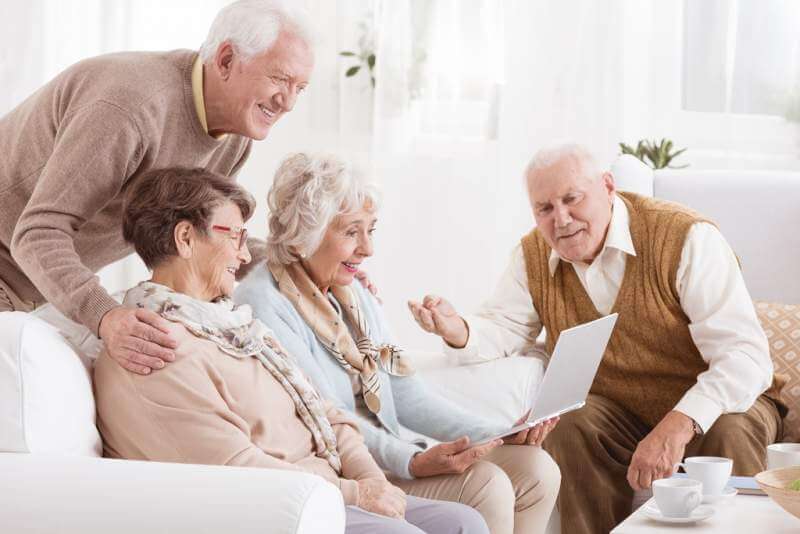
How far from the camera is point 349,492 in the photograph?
2.00 meters

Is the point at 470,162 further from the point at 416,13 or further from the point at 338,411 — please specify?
the point at 338,411

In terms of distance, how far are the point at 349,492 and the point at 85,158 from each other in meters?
0.79

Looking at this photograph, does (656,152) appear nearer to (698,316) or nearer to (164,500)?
(698,316)

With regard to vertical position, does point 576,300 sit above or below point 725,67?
below

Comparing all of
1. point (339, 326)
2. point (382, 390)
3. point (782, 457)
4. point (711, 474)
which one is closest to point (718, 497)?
point (711, 474)

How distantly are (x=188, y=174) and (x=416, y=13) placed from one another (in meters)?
2.76

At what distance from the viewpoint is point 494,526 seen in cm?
224

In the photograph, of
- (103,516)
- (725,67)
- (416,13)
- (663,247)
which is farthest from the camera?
(416,13)

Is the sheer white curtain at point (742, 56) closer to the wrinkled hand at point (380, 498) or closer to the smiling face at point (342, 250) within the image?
the smiling face at point (342, 250)

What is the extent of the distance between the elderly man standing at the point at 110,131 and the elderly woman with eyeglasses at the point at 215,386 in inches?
3.6

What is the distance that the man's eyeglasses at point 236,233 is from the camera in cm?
210

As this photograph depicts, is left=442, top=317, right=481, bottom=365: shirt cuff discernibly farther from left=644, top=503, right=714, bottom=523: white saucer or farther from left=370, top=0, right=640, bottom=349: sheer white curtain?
left=370, top=0, right=640, bottom=349: sheer white curtain

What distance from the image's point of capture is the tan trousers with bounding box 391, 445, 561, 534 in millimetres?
2248

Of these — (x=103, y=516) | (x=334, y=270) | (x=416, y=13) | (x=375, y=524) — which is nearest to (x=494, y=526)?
(x=375, y=524)
